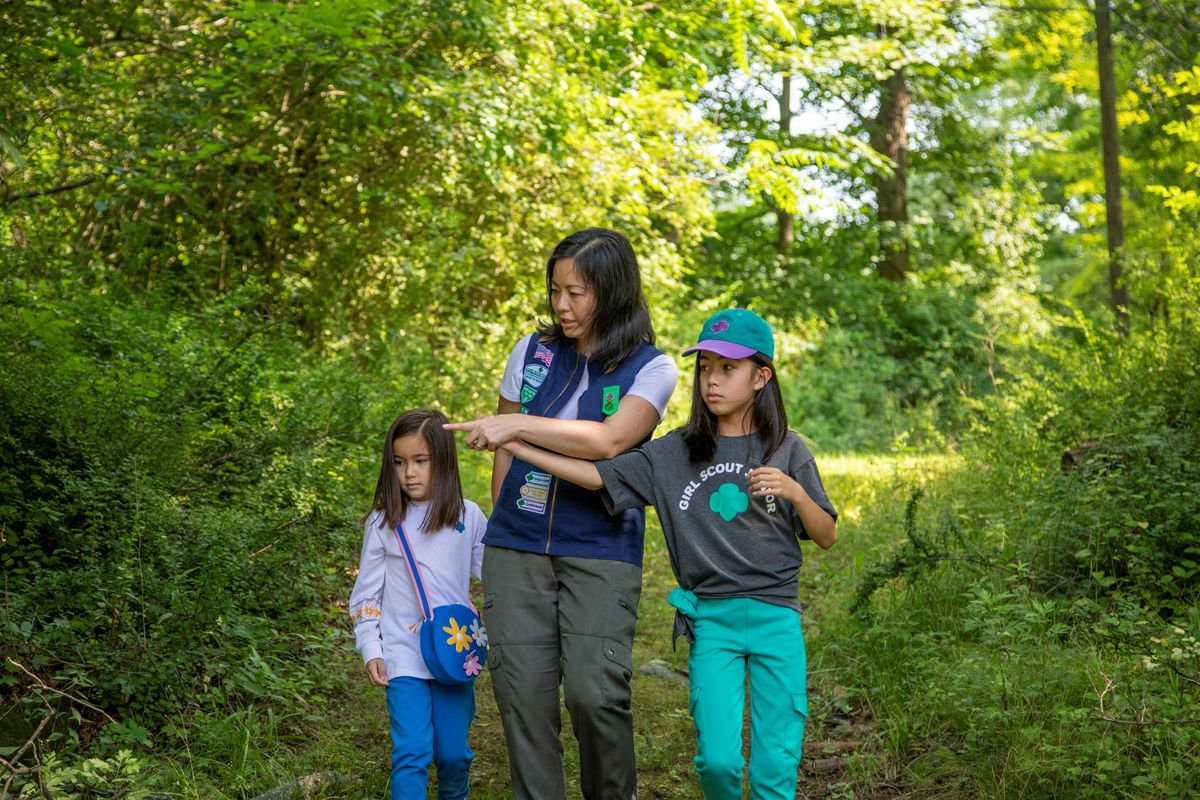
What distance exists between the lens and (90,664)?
4316 mm

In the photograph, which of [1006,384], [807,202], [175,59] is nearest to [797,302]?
[807,202]

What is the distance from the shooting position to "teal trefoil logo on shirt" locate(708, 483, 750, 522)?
359 centimetres

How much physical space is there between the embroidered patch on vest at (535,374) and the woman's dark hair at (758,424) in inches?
20.1

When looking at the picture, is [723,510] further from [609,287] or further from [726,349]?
[609,287]

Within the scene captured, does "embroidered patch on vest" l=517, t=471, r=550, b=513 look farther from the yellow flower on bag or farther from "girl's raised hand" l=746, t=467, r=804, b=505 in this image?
"girl's raised hand" l=746, t=467, r=804, b=505

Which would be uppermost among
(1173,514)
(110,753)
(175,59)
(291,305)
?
(175,59)

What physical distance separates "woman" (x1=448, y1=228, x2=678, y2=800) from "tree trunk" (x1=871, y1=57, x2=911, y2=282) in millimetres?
17866

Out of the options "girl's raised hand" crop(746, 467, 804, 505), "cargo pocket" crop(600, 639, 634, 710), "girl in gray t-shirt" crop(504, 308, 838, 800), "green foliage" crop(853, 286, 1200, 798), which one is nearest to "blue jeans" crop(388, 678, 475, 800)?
"cargo pocket" crop(600, 639, 634, 710)

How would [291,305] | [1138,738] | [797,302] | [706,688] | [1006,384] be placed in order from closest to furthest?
[706,688], [1138,738], [1006,384], [291,305], [797,302]

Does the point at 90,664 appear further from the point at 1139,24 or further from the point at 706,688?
the point at 1139,24

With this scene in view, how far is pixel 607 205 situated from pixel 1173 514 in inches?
352

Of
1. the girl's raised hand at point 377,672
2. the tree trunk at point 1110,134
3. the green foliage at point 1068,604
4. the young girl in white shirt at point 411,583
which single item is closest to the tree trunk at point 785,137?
the tree trunk at point 1110,134

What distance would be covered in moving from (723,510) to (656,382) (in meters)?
0.47

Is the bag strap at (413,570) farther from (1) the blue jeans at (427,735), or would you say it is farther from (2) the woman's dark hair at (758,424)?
(2) the woman's dark hair at (758,424)
